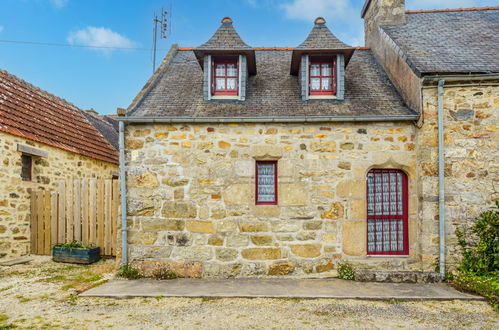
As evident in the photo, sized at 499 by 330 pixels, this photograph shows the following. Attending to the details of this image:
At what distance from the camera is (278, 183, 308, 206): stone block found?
647 centimetres

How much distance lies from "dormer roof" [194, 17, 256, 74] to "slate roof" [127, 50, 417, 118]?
814 millimetres

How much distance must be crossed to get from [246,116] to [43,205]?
5.90 m

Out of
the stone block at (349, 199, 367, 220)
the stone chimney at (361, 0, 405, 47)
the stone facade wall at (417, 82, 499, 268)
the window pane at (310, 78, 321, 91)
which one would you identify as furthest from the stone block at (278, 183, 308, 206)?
the stone chimney at (361, 0, 405, 47)

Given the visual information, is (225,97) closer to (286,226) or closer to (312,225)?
(286,226)

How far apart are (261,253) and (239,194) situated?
128 cm

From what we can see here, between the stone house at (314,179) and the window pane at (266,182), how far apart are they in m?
0.02

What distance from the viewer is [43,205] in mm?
8164

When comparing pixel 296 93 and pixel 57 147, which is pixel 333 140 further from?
pixel 57 147

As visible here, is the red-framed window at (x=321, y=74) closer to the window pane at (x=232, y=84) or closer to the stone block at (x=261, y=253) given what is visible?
the window pane at (x=232, y=84)

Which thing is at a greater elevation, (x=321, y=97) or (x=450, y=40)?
(x=450, y=40)

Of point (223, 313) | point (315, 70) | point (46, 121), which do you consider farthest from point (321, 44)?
point (46, 121)

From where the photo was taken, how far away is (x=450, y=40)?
7844 mm

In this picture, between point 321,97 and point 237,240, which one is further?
point 321,97

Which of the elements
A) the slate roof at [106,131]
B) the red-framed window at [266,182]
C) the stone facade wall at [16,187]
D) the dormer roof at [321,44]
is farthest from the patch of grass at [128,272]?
the slate roof at [106,131]
